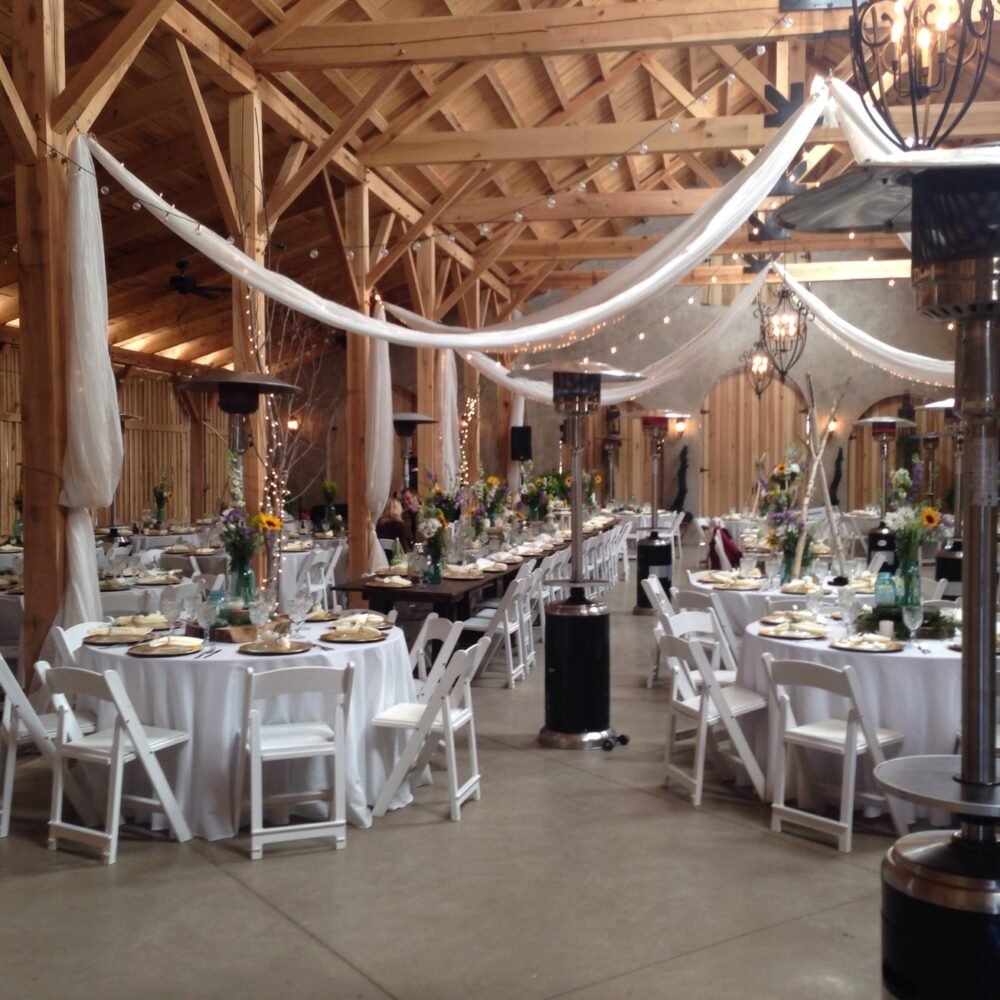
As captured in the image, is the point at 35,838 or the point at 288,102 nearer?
the point at 35,838

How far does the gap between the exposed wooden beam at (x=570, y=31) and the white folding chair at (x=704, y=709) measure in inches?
177

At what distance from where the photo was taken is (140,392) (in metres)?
16.1

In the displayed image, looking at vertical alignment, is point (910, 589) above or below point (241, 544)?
below

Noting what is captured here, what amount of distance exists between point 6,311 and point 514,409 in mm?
8113

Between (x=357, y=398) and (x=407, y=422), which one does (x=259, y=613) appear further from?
(x=407, y=422)

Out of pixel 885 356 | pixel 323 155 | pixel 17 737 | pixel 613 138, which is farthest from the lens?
pixel 613 138

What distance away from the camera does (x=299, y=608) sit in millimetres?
5020

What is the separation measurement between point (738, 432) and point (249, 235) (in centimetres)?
1286

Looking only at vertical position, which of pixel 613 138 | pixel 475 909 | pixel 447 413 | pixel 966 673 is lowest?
pixel 475 909

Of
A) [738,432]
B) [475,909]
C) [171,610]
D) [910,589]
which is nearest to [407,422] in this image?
[738,432]

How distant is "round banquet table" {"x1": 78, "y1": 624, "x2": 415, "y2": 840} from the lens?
4.39 metres

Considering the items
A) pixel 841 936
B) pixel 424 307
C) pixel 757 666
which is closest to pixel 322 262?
pixel 424 307

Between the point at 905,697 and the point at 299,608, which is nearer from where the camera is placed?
the point at 905,697

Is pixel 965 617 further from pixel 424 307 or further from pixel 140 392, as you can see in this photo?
pixel 140 392
